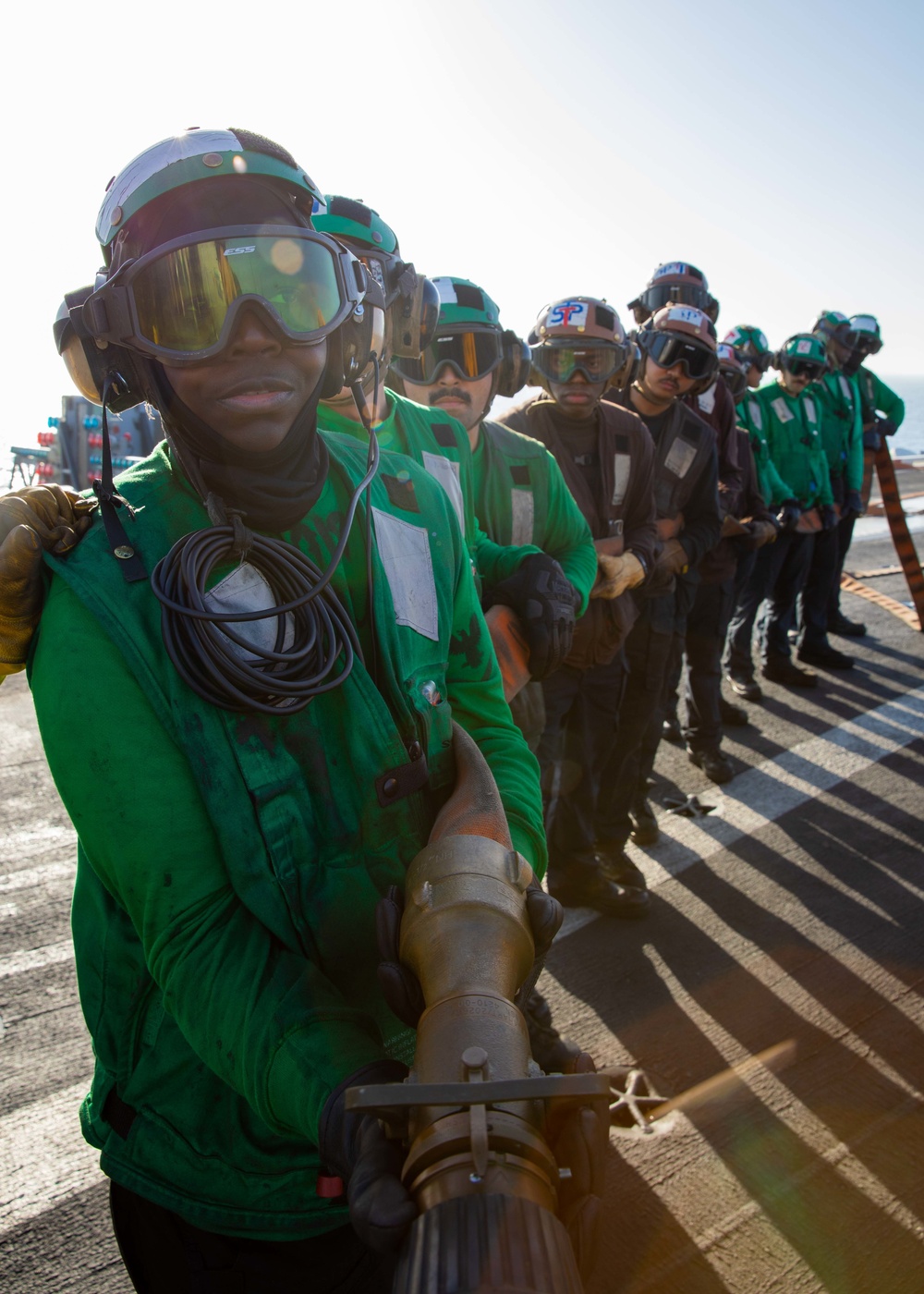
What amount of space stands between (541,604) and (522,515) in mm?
839

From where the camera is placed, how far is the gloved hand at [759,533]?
645cm

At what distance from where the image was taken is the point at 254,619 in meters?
1.33

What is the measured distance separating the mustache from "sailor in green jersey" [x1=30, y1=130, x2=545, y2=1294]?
187 centimetres

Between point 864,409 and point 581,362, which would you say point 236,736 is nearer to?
point 581,362

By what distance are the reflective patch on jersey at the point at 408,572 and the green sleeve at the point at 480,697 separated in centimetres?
12

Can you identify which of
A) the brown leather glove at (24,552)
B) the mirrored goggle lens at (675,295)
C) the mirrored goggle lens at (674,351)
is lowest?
the brown leather glove at (24,552)

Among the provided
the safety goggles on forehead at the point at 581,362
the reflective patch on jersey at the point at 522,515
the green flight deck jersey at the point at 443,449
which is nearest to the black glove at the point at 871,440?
the safety goggles on forehead at the point at 581,362

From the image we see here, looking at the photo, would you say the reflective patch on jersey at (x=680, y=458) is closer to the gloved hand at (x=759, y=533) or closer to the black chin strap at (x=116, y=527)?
the gloved hand at (x=759, y=533)

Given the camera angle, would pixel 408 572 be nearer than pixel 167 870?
No

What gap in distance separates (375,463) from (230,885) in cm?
75

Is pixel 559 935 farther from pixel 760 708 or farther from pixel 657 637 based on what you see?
pixel 760 708

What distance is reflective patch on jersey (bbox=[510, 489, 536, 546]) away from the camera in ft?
11.3

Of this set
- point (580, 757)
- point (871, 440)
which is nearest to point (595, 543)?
point (580, 757)

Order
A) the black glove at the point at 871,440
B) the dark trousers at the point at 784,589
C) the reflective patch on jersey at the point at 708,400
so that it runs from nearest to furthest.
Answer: the reflective patch on jersey at the point at 708,400 < the dark trousers at the point at 784,589 < the black glove at the point at 871,440
